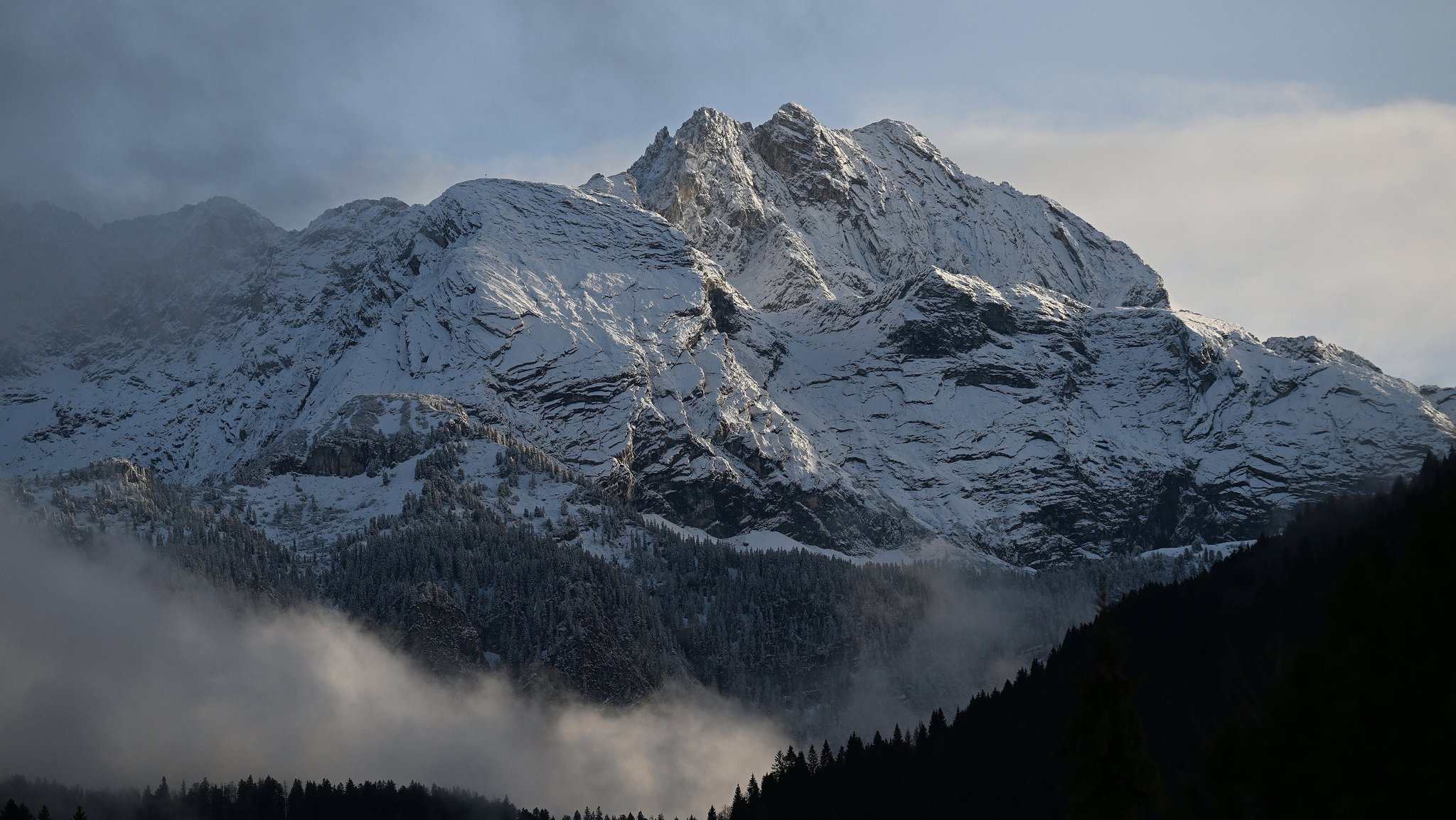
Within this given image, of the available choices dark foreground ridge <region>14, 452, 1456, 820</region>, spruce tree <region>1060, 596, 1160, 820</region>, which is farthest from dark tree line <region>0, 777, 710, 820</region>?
spruce tree <region>1060, 596, 1160, 820</region>

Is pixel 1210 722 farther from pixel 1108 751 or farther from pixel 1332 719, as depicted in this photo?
pixel 1332 719

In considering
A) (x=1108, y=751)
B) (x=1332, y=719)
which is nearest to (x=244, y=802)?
(x=1108, y=751)

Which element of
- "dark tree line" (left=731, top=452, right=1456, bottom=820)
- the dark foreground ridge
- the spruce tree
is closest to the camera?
"dark tree line" (left=731, top=452, right=1456, bottom=820)

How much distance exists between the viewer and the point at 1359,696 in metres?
33.4

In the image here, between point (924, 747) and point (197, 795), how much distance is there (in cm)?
8878

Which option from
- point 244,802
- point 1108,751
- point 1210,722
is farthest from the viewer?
point 244,802

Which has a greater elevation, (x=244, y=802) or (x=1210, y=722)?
(x=244, y=802)

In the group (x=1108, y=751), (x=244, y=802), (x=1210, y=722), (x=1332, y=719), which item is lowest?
(x=1332, y=719)

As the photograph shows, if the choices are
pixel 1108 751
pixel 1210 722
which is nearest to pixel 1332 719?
pixel 1108 751

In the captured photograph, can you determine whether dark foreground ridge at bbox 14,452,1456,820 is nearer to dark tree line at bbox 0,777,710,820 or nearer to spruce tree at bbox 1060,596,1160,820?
spruce tree at bbox 1060,596,1160,820

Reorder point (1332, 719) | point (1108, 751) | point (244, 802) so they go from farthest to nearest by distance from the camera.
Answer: point (244, 802) → point (1108, 751) → point (1332, 719)

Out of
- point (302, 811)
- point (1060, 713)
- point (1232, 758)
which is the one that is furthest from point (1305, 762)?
point (302, 811)

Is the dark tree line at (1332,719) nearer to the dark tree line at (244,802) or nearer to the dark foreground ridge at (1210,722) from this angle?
the dark foreground ridge at (1210,722)

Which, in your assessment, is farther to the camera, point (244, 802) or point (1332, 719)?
point (244, 802)
